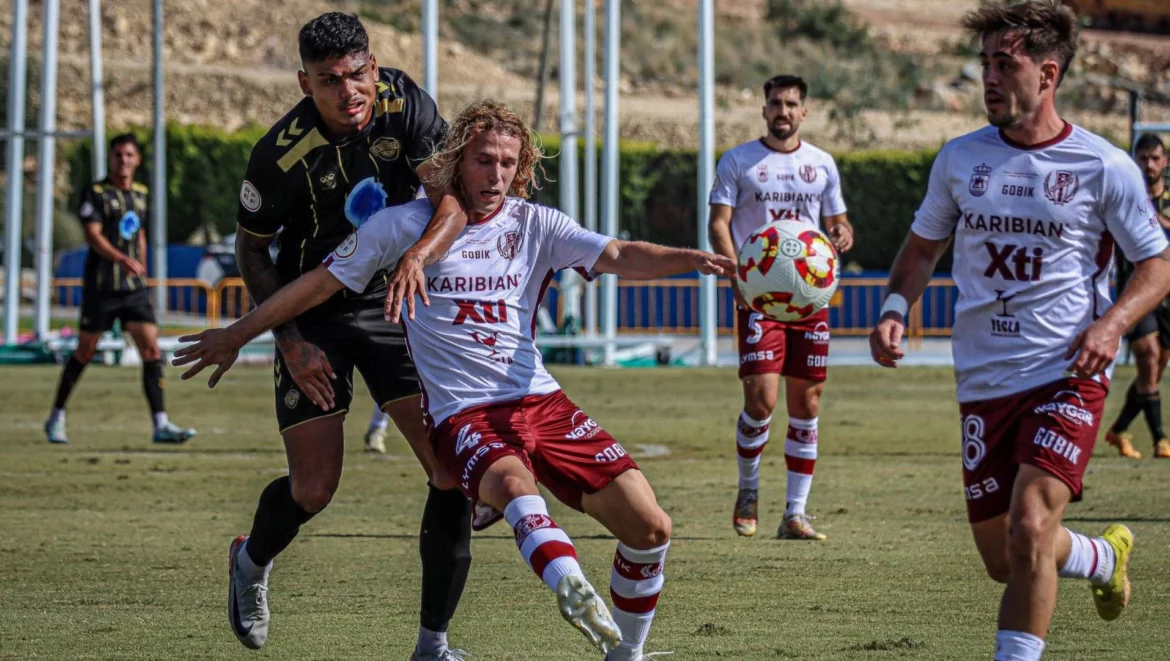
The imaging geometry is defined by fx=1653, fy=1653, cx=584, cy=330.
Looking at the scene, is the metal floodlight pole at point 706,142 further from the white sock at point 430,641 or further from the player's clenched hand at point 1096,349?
the player's clenched hand at point 1096,349

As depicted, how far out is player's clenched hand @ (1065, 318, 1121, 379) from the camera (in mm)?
5082

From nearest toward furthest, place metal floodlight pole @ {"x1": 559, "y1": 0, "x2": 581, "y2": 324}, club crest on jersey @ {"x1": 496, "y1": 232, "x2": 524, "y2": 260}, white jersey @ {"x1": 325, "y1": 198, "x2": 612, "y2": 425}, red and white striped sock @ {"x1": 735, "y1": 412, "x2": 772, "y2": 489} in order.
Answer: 1. white jersey @ {"x1": 325, "y1": 198, "x2": 612, "y2": 425}
2. club crest on jersey @ {"x1": 496, "y1": 232, "x2": 524, "y2": 260}
3. red and white striped sock @ {"x1": 735, "y1": 412, "x2": 772, "y2": 489}
4. metal floodlight pole @ {"x1": 559, "y1": 0, "x2": 581, "y2": 324}

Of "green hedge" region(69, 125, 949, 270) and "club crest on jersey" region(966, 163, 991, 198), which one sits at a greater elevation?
"green hedge" region(69, 125, 949, 270)

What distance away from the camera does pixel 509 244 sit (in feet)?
19.3

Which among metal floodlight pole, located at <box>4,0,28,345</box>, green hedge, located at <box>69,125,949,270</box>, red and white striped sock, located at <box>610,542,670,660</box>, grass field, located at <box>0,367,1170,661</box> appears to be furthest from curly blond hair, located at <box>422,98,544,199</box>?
green hedge, located at <box>69,125,949,270</box>

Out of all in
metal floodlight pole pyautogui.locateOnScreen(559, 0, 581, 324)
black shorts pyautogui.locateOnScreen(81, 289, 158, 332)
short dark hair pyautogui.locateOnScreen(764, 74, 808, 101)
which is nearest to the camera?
short dark hair pyautogui.locateOnScreen(764, 74, 808, 101)

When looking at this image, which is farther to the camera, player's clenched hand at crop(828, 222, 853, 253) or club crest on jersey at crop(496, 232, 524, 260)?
player's clenched hand at crop(828, 222, 853, 253)

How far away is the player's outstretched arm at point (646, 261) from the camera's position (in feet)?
18.7

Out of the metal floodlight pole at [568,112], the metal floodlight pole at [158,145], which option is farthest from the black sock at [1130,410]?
the metal floodlight pole at [158,145]

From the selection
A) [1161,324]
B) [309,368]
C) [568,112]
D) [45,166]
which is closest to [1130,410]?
[1161,324]

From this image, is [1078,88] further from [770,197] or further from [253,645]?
[253,645]

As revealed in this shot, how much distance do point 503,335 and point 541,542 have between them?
3.02 feet

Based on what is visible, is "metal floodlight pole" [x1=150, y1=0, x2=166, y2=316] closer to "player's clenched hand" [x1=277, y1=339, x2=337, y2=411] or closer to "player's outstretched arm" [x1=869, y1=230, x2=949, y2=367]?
"player's clenched hand" [x1=277, y1=339, x2=337, y2=411]

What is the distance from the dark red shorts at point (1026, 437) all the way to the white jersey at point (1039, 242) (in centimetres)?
6
